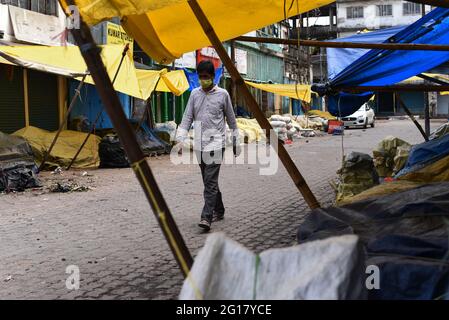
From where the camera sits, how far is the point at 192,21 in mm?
5922

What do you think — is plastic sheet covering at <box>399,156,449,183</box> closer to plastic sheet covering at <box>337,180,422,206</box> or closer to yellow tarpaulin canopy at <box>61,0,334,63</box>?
plastic sheet covering at <box>337,180,422,206</box>

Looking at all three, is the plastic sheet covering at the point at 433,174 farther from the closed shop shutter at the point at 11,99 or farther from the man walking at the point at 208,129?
the closed shop shutter at the point at 11,99

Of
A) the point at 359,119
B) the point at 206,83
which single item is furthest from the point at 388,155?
the point at 359,119

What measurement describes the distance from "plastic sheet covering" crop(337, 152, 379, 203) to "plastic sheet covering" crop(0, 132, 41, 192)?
249 inches

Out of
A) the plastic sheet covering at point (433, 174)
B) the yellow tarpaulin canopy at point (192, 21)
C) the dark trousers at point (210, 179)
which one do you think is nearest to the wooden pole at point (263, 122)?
the yellow tarpaulin canopy at point (192, 21)

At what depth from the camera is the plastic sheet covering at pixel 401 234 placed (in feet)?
9.12

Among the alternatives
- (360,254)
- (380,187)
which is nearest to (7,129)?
(380,187)

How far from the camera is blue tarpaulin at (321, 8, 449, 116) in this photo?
639cm

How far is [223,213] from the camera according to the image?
7047mm

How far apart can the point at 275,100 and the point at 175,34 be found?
32.0 m

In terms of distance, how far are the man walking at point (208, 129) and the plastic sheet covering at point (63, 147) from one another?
740 centimetres

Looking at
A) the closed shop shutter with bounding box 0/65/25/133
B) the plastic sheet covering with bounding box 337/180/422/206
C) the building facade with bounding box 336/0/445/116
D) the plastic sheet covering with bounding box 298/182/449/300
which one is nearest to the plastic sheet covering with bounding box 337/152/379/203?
the plastic sheet covering with bounding box 337/180/422/206
